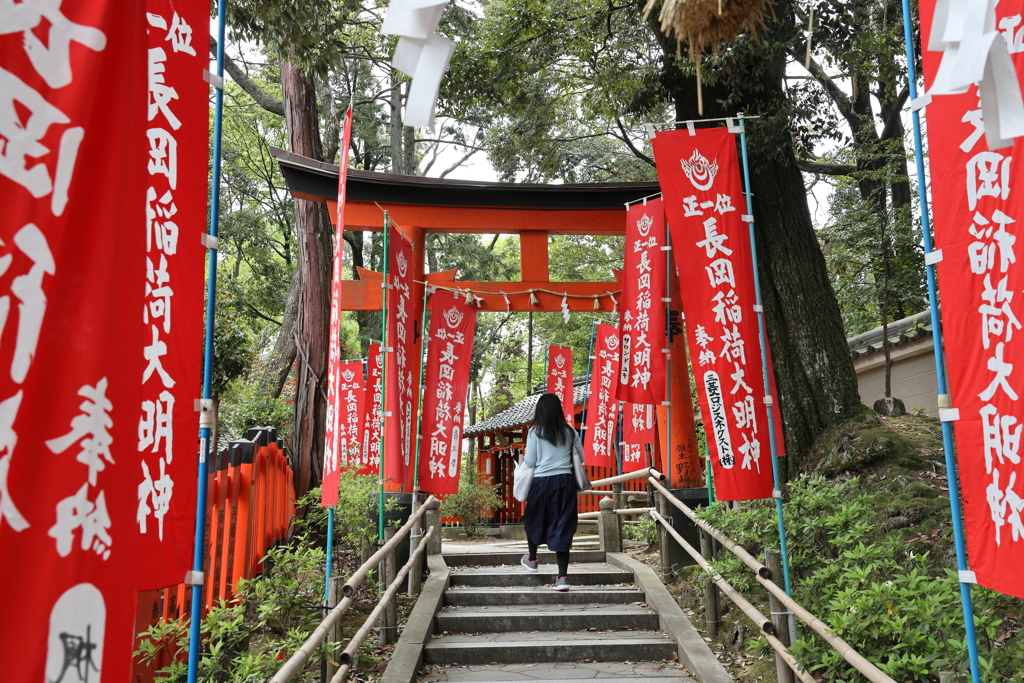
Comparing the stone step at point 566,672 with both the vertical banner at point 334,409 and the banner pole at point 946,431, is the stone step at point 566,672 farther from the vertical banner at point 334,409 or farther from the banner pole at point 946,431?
the banner pole at point 946,431

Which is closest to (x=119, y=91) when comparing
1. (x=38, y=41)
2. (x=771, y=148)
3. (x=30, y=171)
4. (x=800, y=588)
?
(x=38, y=41)

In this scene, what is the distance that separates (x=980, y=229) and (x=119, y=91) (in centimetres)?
270

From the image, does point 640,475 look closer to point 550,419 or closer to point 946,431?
point 550,419

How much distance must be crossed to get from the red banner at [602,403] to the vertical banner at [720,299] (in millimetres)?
5816

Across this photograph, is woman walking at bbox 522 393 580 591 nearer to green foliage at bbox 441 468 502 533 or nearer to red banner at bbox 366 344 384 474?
Result: red banner at bbox 366 344 384 474

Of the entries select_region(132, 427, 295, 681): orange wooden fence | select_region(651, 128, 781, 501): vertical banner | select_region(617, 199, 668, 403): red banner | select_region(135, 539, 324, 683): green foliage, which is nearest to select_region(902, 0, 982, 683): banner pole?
→ select_region(651, 128, 781, 501): vertical banner

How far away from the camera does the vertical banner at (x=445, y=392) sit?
812 centimetres

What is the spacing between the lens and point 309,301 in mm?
10797

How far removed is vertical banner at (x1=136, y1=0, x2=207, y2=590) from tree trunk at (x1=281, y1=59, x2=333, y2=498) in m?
7.21

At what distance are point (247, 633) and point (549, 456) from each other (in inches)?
144

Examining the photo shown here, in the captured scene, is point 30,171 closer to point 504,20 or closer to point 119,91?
point 119,91

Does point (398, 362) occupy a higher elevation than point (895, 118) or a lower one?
lower

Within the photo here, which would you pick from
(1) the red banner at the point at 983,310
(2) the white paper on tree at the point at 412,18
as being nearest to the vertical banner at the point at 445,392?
(2) the white paper on tree at the point at 412,18

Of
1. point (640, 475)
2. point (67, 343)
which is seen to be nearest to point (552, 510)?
point (640, 475)
